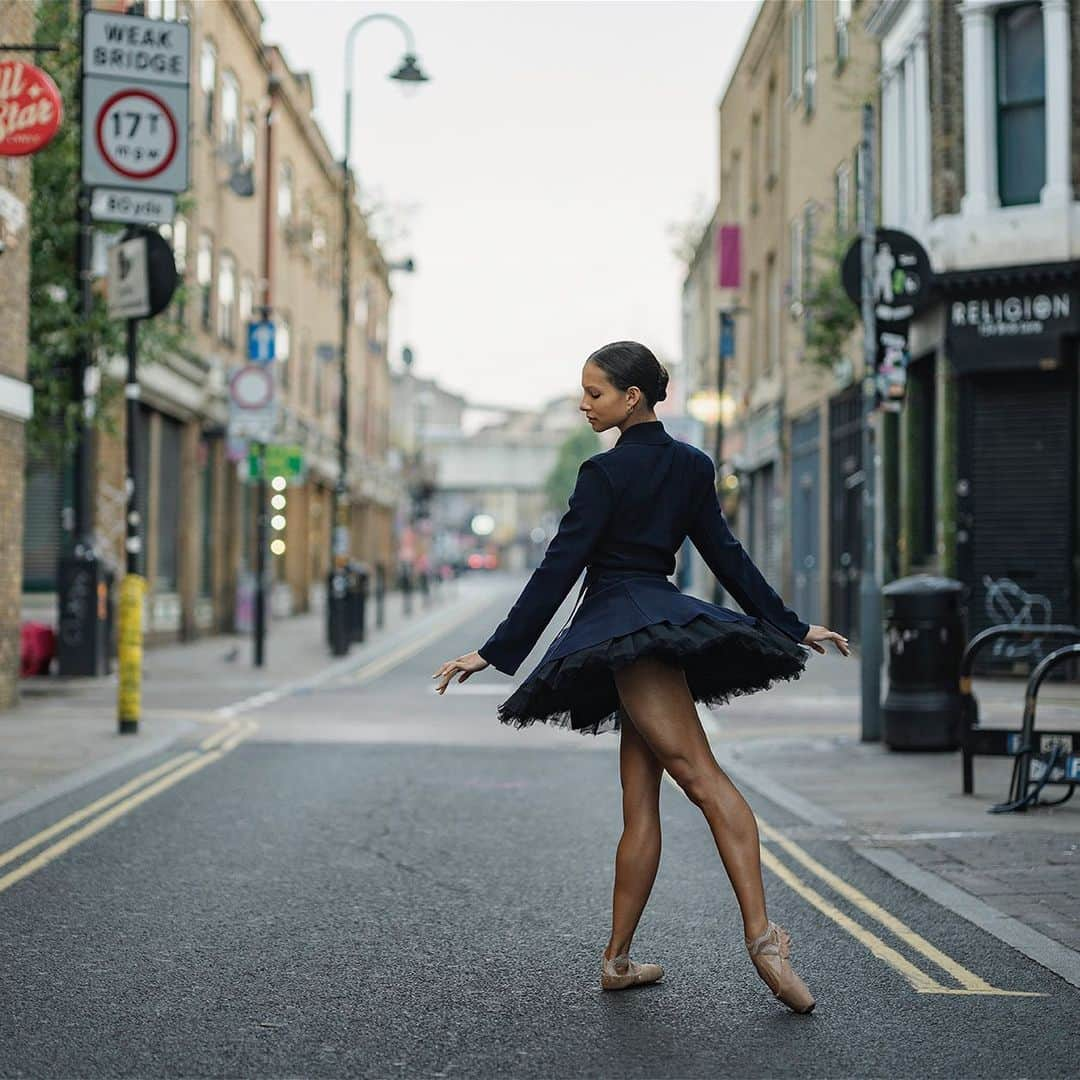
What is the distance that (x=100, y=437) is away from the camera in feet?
80.3

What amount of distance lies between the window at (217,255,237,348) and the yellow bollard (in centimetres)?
1964

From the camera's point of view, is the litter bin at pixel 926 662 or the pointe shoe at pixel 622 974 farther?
the litter bin at pixel 926 662

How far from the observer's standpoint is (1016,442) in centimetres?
1980

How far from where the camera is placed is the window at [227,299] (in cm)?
3294

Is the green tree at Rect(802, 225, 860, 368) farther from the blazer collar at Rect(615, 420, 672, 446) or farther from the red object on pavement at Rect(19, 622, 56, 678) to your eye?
the blazer collar at Rect(615, 420, 672, 446)

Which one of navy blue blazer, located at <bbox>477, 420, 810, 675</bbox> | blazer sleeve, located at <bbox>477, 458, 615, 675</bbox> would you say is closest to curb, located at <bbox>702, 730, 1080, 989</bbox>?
navy blue blazer, located at <bbox>477, 420, 810, 675</bbox>

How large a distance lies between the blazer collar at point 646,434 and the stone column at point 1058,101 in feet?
50.2

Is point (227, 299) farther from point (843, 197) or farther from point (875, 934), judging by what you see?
point (875, 934)

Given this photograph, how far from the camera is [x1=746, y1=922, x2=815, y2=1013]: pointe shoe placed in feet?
16.8

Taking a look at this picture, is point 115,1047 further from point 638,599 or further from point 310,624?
point 310,624

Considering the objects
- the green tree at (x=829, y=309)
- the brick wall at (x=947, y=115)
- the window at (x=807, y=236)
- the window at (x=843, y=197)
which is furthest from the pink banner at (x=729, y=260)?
the brick wall at (x=947, y=115)

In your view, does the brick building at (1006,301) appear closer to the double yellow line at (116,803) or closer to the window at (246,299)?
the double yellow line at (116,803)

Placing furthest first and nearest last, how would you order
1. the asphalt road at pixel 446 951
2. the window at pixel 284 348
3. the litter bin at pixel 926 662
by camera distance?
the window at pixel 284 348, the litter bin at pixel 926 662, the asphalt road at pixel 446 951

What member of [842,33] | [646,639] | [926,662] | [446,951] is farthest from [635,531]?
[842,33]
